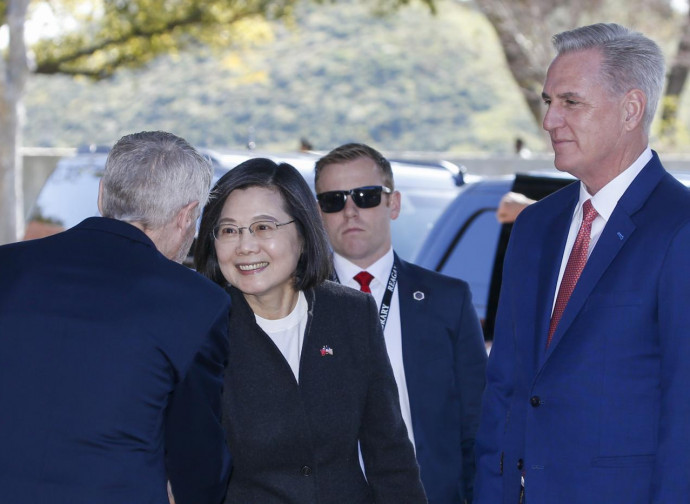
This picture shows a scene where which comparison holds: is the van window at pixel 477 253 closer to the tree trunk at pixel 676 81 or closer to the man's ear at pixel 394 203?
the man's ear at pixel 394 203

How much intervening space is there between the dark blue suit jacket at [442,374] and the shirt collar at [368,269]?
8cm

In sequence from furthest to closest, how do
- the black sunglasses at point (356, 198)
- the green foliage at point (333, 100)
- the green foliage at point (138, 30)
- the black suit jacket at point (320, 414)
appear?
the green foliage at point (333, 100), the green foliage at point (138, 30), the black sunglasses at point (356, 198), the black suit jacket at point (320, 414)

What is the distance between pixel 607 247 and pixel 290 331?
3.52 ft

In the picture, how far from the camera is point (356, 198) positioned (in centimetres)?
452

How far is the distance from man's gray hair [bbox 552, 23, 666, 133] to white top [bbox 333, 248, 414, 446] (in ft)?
4.37

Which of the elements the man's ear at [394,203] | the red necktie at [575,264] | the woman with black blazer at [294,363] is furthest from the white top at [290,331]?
the man's ear at [394,203]

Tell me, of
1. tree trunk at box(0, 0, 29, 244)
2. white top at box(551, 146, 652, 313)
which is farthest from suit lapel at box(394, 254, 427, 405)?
tree trunk at box(0, 0, 29, 244)

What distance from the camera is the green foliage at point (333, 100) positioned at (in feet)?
158

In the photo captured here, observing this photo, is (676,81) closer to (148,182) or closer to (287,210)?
(287,210)

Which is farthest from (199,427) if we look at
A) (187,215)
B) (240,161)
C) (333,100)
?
(333,100)

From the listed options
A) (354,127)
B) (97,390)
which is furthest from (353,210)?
(354,127)

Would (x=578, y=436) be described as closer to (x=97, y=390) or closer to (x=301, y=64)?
(x=97, y=390)

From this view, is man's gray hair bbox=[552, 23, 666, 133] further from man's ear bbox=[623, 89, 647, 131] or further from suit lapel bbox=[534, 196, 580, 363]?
suit lapel bbox=[534, 196, 580, 363]

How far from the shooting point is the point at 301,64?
54.8 metres
